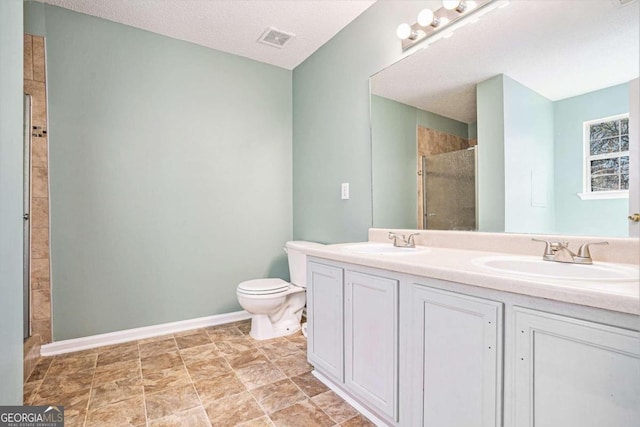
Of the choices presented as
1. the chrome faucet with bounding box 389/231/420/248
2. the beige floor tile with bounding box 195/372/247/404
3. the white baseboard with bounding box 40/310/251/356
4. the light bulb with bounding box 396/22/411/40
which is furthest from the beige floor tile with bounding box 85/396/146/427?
the light bulb with bounding box 396/22/411/40

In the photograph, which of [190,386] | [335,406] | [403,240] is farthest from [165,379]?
[403,240]

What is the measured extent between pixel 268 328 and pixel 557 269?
6.41 ft

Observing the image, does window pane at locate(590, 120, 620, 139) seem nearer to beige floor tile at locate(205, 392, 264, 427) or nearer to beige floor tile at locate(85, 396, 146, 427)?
beige floor tile at locate(205, 392, 264, 427)

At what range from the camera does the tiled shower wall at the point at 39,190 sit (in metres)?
2.01

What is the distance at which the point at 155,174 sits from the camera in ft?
7.88

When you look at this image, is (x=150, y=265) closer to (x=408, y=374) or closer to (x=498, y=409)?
(x=408, y=374)

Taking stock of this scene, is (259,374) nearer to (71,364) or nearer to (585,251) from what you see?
(71,364)

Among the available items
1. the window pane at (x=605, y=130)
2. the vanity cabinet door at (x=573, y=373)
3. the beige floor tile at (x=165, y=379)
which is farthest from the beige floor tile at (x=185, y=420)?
the window pane at (x=605, y=130)

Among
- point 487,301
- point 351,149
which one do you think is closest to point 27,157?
point 351,149

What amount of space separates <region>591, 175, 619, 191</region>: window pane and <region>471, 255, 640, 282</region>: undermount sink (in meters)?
0.30

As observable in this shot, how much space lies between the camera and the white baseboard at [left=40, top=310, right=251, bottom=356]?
81.9 inches

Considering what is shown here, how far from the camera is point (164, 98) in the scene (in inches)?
95.8

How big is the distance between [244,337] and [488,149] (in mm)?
2150

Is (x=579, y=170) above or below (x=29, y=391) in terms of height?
above
